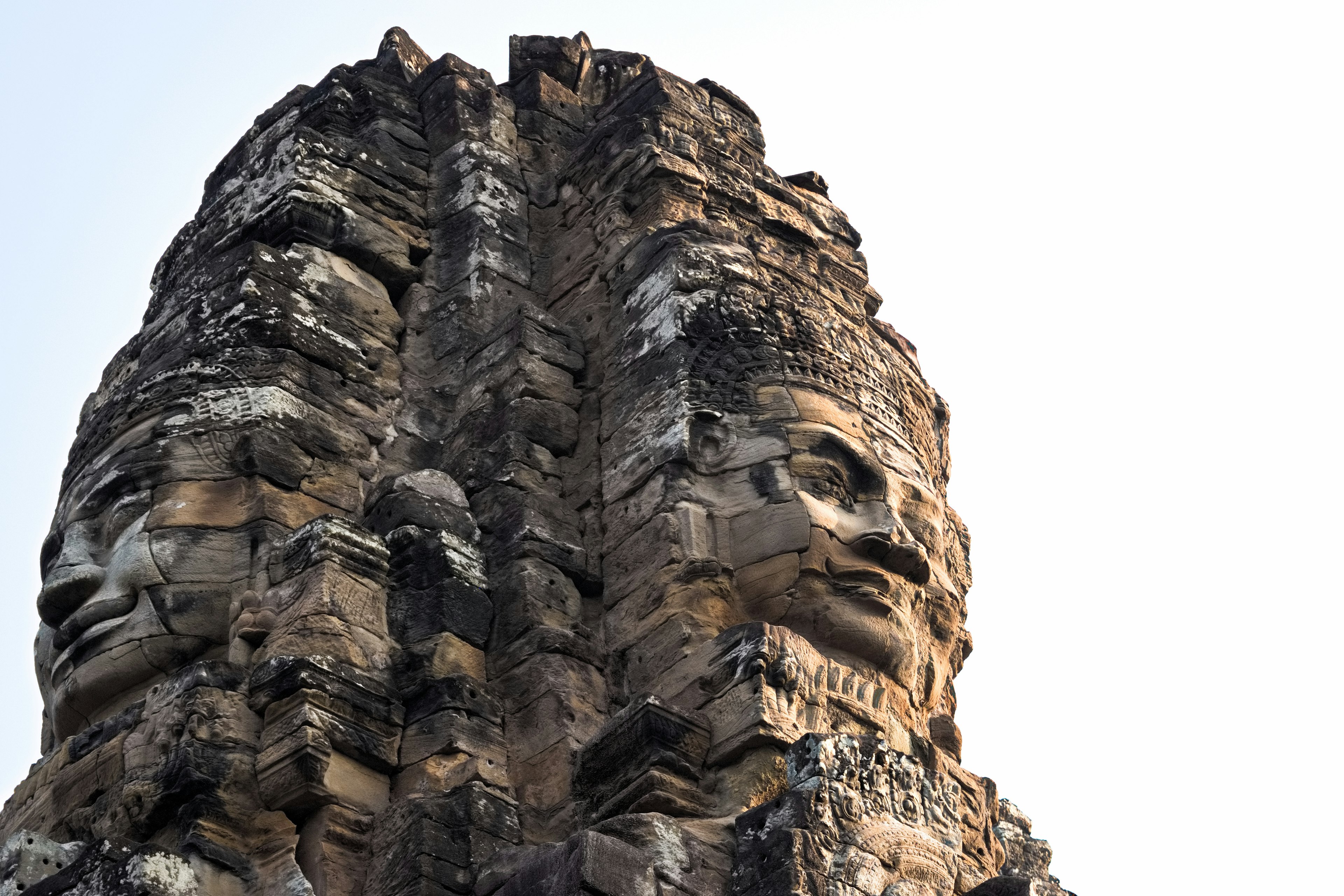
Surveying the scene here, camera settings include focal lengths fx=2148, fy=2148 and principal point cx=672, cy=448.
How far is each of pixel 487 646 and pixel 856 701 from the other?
177 centimetres

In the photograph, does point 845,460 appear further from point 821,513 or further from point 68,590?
point 68,590

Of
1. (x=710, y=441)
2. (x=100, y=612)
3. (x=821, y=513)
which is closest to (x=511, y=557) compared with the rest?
(x=710, y=441)

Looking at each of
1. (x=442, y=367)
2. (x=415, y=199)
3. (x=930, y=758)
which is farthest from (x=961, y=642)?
(x=415, y=199)

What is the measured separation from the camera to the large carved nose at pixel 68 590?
1040 cm

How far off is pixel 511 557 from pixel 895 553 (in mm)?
1859

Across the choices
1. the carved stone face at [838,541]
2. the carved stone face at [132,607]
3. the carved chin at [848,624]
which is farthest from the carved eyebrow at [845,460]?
the carved stone face at [132,607]

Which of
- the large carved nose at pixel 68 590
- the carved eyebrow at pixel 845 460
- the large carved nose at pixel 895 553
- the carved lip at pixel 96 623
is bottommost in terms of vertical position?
the carved lip at pixel 96 623

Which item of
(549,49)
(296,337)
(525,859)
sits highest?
(549,49)

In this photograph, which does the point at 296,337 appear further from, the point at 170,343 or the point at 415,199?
the point at 415,199

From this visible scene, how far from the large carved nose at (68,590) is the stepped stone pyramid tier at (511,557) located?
16mm

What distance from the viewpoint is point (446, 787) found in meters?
9.30

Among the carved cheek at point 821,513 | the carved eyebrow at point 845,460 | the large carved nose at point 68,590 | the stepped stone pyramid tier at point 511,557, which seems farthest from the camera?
the carved eyebrow at point 845,460

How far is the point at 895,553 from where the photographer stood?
10273mm

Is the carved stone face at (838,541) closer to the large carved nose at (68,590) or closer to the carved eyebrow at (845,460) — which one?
the carved eyebrow at (845,460)
